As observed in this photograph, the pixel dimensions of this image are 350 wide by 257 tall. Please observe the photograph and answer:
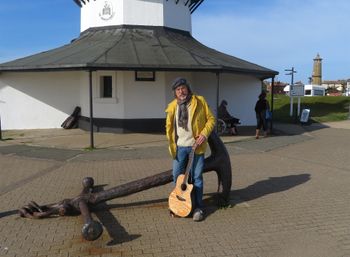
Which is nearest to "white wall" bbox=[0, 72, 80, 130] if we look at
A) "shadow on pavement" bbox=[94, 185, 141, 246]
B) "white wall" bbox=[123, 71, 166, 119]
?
"white wall" bbox=[123, 71, 166, 119]

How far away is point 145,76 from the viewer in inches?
622

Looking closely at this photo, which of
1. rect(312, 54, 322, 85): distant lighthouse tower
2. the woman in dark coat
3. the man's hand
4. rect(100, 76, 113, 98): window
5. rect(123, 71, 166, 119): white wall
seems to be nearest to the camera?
the man's hand

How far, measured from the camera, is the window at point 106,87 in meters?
16.0

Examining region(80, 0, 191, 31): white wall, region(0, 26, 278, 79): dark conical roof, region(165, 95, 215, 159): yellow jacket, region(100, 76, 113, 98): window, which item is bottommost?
region(165, 95, 215, 159): yellow jacket

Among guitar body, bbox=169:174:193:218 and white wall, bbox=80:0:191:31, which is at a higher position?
white wall, bbox=80:0:191:31

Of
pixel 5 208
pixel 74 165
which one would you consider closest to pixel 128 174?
A: pixel 74 165

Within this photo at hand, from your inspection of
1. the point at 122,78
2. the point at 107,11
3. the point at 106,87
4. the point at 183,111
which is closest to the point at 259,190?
the point at 183,111

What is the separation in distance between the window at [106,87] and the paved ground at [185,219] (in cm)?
434

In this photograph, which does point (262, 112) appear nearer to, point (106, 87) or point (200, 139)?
point (106, 87)

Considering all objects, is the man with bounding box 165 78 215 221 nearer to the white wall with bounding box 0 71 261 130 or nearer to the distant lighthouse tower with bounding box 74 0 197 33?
the white wall with bounding box 0 71 261 130

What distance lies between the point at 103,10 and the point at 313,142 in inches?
366

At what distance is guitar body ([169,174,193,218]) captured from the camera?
18.3 feet

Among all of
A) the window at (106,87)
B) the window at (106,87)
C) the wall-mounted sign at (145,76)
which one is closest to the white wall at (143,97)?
the wall-mounted sign at (145,76)

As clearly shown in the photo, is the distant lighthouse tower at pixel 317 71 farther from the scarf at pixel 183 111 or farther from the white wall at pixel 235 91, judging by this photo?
the scarf at pixel 183 111
